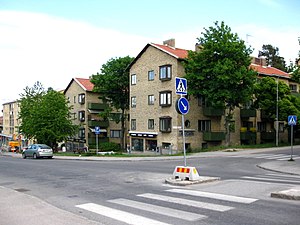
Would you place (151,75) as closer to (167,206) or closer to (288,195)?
(288,195)

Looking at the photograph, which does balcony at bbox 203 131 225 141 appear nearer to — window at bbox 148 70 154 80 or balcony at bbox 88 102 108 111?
window at bbox 148 70 154 80

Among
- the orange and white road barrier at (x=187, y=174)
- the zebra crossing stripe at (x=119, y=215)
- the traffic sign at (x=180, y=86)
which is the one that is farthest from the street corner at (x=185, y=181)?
the zebra crossing stripe at (x=119, y=215)

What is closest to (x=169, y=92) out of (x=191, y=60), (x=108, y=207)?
(x=191, y=60)

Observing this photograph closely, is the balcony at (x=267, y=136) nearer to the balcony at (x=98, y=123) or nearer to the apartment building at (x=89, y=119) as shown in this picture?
the apartment building at (x=89, y=119)

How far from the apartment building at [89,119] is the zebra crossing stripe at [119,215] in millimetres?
45652

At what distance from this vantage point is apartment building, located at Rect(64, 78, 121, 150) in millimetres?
55812

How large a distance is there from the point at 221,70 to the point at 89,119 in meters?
28.2

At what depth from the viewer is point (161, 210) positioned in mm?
7934

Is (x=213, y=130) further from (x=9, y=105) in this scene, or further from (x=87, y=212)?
(x=9, y=105)

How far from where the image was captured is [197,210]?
25.6 feet

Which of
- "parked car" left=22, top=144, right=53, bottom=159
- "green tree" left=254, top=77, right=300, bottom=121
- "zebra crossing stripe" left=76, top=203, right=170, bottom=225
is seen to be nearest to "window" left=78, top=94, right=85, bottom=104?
"parked car" left=22, top=144, right=53, bottom=159

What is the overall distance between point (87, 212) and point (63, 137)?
40.8 metres

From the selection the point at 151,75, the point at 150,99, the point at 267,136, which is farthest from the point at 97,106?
the point at 267,136

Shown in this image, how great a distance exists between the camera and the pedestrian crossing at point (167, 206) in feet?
23.8
